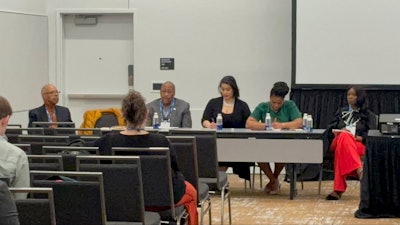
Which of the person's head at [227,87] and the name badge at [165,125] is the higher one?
the person's head at [227,87]

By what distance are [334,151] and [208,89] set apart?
8.87ft

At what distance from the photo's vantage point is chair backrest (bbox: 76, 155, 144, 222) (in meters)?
4.46

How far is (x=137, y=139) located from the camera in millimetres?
5238

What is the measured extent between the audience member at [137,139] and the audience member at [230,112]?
348cm

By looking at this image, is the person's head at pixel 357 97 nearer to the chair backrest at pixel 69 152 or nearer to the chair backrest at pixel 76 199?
the chair backrest at pixel 69 152

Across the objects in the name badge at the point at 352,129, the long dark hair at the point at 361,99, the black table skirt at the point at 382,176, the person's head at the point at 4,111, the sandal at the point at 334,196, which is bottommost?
the sandal at the point at 334,196

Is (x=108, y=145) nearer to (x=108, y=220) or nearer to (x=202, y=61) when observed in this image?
(x=108, y=220)

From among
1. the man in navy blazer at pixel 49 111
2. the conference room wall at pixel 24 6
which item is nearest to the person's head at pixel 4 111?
the man in navy blazer at pixel 49 111

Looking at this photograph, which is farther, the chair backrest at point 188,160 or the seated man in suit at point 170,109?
the seated man in suit at point 170,109

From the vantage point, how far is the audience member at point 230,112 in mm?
8883

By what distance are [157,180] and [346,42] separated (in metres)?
5.66

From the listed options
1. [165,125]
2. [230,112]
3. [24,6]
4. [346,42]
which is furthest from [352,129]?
[24,6]

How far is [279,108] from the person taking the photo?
8.91 metres

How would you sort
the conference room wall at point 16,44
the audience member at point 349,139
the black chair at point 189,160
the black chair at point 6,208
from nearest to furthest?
1. the black chair at point 6,208
2. the black chair at point 189,160
3. the audience member at point 349,139
4. the conference room wall at point 16,44
